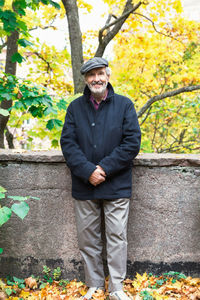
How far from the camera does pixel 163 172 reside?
2971 millimetres

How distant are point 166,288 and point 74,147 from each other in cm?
159

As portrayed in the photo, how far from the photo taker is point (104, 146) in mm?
2656

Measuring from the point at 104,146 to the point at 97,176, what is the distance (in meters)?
0.27

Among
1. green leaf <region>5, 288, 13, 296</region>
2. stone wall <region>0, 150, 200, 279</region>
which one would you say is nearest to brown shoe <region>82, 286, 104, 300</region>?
stone wall <region>0, 150, 200, 279</region>

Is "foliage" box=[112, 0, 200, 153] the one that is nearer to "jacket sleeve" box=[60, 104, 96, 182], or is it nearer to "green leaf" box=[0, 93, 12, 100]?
"green leaf" box=[0, 93, 12, 100]

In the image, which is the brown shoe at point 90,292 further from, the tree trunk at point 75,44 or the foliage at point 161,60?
the foliage at point 161,60

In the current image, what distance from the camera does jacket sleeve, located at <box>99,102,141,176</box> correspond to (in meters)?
2.56

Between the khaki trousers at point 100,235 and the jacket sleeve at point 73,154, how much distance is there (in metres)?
0.32

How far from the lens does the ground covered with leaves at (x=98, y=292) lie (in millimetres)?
2824

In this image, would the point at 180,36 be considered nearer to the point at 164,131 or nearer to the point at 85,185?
the point at 164,131

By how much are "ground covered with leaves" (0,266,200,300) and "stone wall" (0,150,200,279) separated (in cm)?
8

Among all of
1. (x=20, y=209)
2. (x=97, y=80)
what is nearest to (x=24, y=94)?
(x=97, y=80)

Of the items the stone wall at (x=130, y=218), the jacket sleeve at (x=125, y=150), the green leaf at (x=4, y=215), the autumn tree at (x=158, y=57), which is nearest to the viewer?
the green leaf at (x=4, y=215)

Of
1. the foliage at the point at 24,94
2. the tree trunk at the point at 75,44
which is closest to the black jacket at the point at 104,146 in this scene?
the foliage at the point at 24,94
